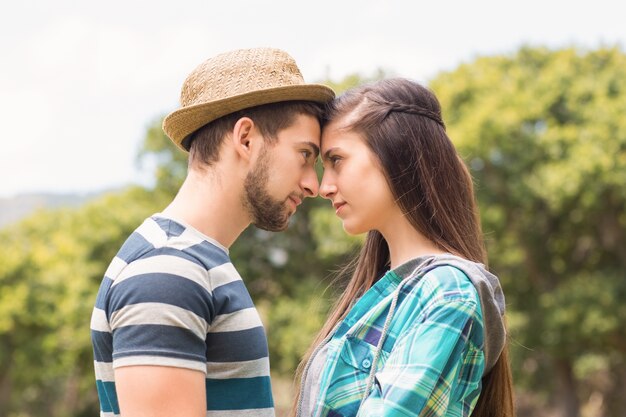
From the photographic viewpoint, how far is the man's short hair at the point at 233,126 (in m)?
2.48

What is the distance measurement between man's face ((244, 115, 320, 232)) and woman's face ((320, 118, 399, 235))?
8 centimetres

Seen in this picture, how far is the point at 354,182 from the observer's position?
2.63 m

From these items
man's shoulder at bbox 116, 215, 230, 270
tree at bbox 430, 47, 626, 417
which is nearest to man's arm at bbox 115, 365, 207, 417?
man's shoulder at bbox 116, 215, 230, 270

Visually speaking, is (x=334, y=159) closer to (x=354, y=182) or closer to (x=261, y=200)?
(x=354, y=182)

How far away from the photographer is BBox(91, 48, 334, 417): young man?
2084 mm

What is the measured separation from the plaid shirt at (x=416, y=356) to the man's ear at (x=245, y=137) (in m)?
0.61

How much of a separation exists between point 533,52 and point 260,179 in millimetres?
19777

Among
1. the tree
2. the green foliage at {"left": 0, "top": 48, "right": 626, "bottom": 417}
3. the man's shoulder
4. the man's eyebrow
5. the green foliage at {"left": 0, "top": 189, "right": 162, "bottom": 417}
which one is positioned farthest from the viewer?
the green foliage at {"left": 0, "top": 189, "right": 162, "bottom": 417}

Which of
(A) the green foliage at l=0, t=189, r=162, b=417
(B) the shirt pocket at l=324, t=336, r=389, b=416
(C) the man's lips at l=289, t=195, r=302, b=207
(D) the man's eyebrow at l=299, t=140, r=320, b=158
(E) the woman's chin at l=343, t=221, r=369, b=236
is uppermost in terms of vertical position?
(D) the man's eyebrow at l=299, t=140, r=320, b=158

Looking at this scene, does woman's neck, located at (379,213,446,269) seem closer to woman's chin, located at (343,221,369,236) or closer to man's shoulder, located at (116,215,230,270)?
woman's chin, located at (343,221,369,236)

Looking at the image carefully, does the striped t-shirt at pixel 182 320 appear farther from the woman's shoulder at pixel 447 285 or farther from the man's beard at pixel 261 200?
the woman's shoulder at pixel 447 285

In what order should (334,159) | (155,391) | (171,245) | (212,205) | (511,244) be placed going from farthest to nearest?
1. (511,244)
2. (334,159)
3. (212,205)
4. (171,245)
5. (155,391)

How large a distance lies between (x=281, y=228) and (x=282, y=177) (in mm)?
182

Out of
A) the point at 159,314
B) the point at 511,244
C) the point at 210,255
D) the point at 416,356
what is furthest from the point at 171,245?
the point at 511,244
